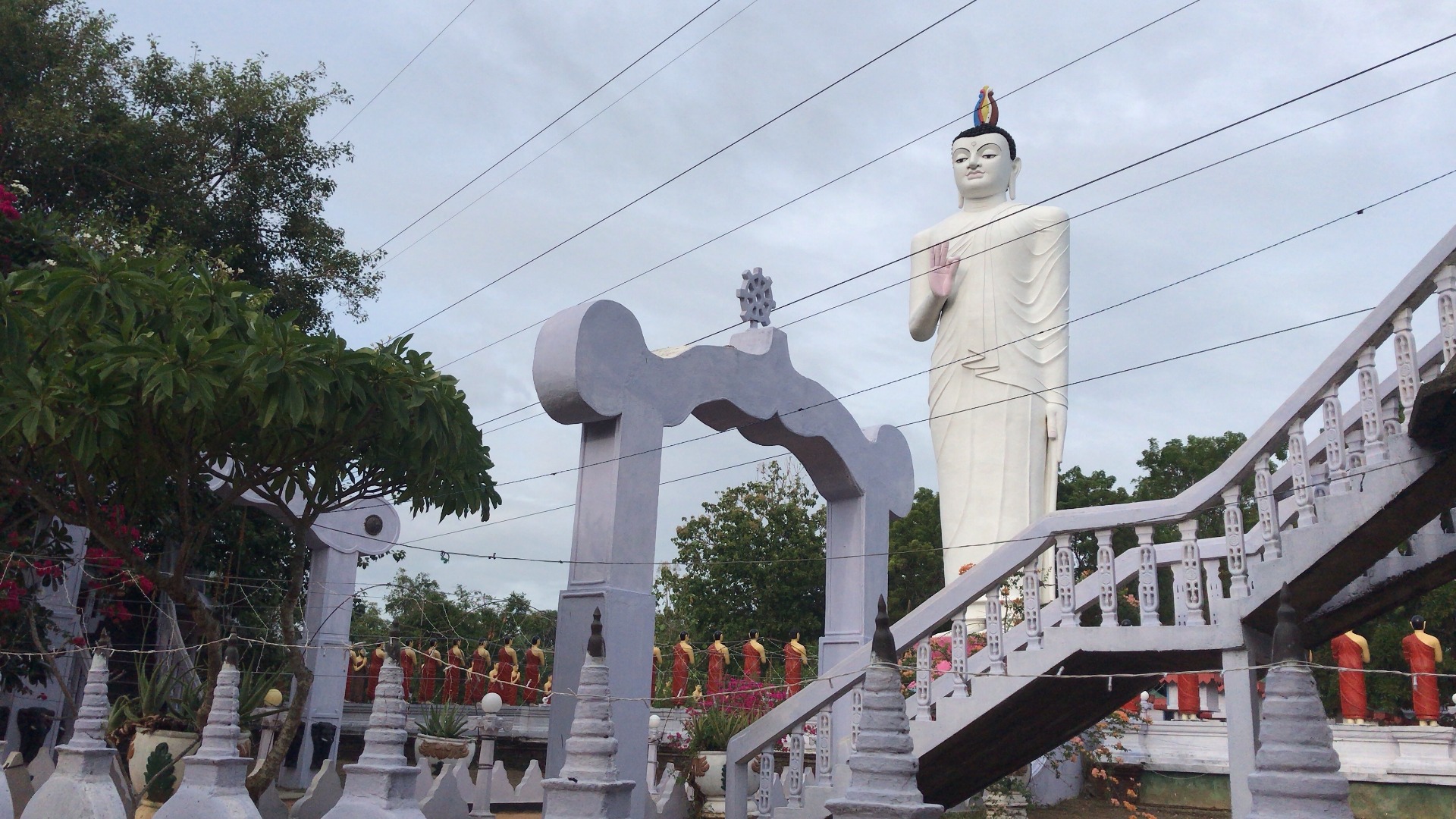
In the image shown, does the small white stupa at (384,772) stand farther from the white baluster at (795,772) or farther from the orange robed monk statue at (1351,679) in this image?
the orange robed monk statue at (1351,679)

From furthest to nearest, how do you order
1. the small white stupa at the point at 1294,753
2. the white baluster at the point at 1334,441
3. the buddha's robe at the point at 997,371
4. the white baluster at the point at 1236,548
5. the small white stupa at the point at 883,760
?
the buddha's robe at the point at 997,371
the white baluster at the point at 1236,548
the white baluster at the point at 1334,441
the small white stupa at the point at 883,760
the small white stupa at the point at 1294,753

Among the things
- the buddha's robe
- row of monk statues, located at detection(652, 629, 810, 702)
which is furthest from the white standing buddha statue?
row of monk statues, located at detection(652, 629, 810, 702)

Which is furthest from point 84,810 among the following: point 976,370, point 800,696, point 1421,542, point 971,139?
point 971,139

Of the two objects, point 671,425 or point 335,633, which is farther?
point 335,633

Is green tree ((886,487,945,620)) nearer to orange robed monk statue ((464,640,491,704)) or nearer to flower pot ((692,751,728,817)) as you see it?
orange robed monk statue ((464,640,491,704))

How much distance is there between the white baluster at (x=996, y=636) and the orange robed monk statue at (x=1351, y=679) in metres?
7.61

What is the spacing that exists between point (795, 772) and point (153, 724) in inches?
208

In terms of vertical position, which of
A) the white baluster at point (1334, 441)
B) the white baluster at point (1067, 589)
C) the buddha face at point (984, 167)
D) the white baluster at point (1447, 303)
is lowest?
the white baluster at point (1067, 589)

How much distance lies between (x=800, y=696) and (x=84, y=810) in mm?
5050

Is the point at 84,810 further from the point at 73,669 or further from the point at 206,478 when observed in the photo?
the point at 73,669

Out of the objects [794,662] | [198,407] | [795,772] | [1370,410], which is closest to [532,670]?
[794,662]

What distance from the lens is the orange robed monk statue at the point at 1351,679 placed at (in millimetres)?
14039

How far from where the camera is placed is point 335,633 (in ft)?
46.4

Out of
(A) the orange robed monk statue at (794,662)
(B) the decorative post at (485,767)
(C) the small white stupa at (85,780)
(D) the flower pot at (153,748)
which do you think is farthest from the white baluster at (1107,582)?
(A) the orange robed monk statue at (794,662)
